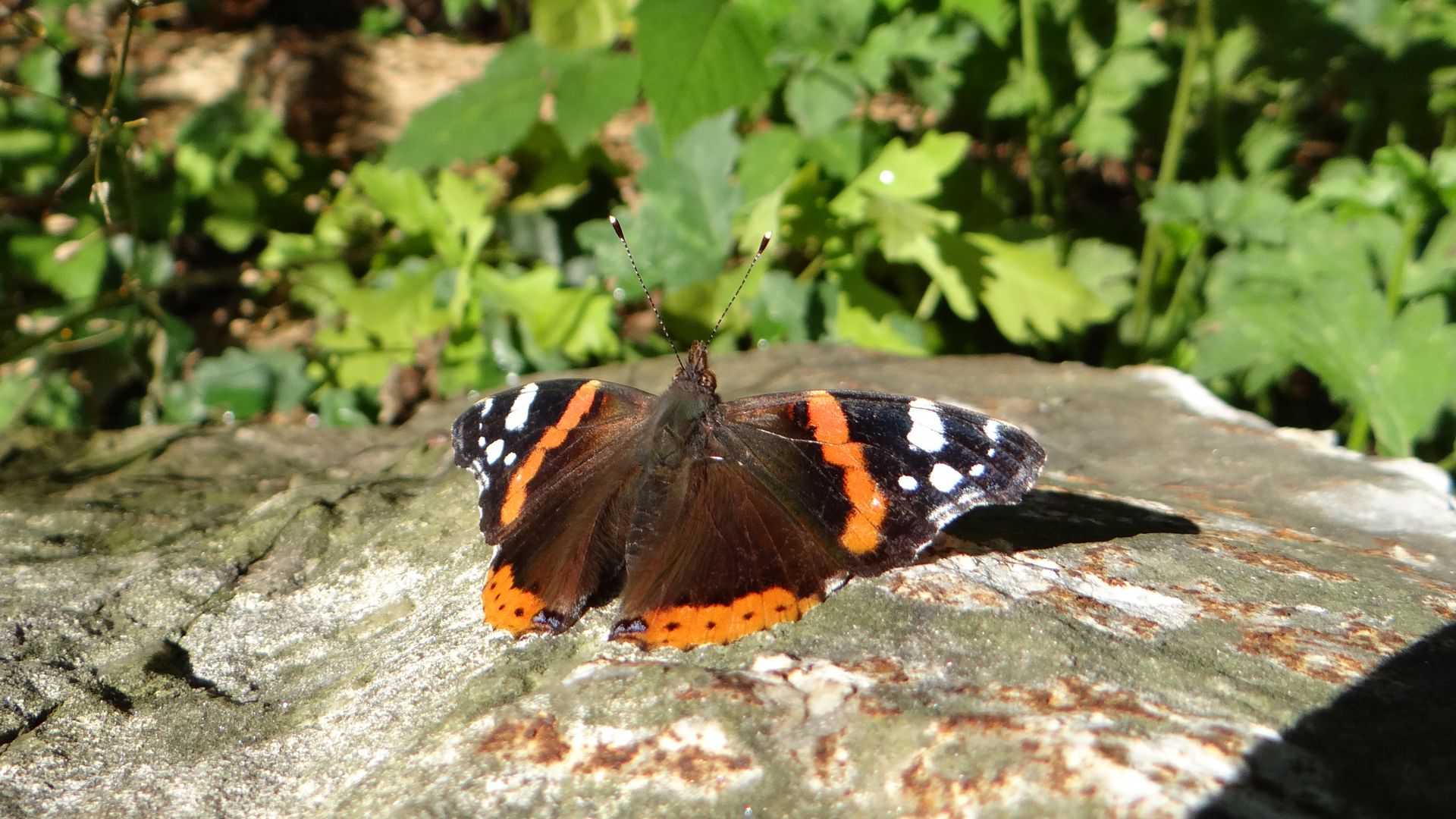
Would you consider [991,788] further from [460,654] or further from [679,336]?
[679,336]

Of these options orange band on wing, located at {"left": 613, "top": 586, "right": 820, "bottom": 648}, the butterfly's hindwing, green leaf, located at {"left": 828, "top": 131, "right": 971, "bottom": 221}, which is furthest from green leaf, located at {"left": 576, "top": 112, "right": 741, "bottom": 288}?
orange band on wing, located at {"left": 613, "top": 586, "right": 820, "bottom": 648}

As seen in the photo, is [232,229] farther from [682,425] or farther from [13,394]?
[682,425]

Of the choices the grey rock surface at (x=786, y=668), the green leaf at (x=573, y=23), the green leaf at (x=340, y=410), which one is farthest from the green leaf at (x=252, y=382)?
the green leaf at (x=573, y=23)

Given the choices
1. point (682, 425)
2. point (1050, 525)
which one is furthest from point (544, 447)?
point (1050, 525)

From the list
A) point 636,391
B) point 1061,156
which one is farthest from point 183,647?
point 1061,156

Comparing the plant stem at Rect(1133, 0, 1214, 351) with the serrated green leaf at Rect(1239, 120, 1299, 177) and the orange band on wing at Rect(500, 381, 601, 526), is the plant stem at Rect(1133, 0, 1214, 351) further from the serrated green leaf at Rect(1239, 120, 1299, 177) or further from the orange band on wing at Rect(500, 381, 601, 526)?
the orange band on wing at Rect(500, 381, 601, 526)

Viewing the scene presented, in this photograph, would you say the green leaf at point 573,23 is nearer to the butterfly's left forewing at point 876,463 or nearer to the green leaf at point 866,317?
the green leaf at point 866,317

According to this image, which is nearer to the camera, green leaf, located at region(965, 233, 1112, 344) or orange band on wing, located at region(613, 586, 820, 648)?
orange band on wing, located at region(613, 586, 820, 648)
